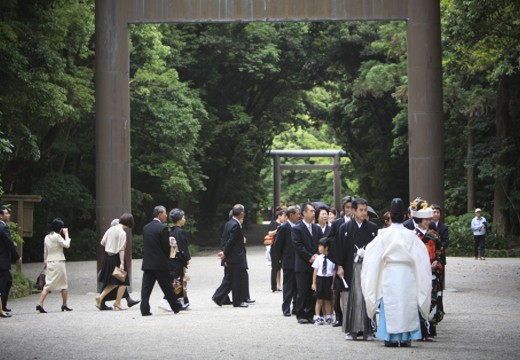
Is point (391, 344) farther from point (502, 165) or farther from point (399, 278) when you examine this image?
point (502, 165)

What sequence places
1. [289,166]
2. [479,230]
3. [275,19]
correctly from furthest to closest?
[289,166] → [479,230] → [275,19]

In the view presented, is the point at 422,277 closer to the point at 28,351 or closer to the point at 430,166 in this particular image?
the point at 28,351

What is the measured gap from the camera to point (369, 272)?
1152 cm

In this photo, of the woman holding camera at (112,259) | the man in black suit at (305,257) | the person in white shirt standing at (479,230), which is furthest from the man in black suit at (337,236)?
the person in white shirt standing at (479,230)

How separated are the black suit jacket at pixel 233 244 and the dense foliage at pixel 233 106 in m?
6.77

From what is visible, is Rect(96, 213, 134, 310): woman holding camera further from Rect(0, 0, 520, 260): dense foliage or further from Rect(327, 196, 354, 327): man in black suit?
Rect(0, 0, 520, 260): dense foliage

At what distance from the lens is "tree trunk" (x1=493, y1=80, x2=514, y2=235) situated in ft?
113

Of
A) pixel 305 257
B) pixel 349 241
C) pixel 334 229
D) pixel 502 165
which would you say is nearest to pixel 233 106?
pixel 502 165

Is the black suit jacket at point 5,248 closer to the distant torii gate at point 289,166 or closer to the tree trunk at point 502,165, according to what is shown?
the tree trunk at point 502,165

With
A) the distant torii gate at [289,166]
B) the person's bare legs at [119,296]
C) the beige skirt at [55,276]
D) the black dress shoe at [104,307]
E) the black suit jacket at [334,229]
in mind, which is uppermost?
the distant torii gate at [289,166]

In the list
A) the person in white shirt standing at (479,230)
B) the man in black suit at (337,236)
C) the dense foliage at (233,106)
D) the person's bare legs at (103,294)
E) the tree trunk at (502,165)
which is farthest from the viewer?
the tree trunk at (502,165)

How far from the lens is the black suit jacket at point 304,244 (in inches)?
574

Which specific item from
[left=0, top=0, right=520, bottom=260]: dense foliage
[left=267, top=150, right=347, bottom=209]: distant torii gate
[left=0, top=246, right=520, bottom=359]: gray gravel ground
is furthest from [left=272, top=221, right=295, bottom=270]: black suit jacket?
[left=267, top=150, right=347, bottom=209]: distant torii gate

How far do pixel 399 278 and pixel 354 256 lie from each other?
1.38 m
